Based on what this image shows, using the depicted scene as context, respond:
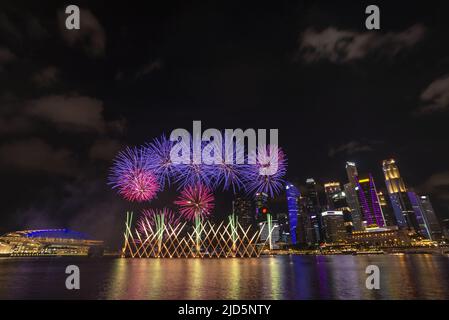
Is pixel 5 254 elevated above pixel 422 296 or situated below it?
above

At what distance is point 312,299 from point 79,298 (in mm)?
19874

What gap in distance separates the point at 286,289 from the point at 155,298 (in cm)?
1315

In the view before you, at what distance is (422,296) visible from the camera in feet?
82.3
